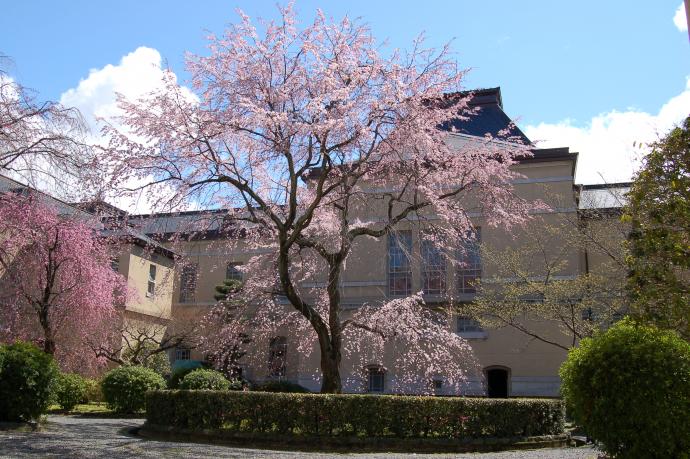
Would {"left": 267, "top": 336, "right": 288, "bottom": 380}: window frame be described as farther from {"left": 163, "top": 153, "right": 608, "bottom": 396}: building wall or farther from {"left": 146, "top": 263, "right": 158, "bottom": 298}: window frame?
{"left": 146, "top": 263, "right": 158, "bottom": 298}: window frame

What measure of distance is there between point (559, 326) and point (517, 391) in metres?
2.81

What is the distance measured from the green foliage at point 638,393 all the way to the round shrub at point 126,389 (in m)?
14.2

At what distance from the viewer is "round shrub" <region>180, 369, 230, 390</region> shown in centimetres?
1611

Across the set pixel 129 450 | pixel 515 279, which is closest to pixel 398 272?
pixel 515 279

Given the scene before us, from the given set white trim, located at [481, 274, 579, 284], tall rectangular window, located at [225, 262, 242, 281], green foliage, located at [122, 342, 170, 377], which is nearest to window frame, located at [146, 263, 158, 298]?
tall rectangular window, located at [225, 262, 242, 281]

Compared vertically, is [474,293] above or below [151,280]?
below

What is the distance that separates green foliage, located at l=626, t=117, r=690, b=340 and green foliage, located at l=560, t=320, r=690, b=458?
34 cm

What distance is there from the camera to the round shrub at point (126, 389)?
18656 mm

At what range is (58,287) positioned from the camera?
20016 millimetres

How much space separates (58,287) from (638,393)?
17.8 m

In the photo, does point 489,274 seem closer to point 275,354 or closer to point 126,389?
point 275,354

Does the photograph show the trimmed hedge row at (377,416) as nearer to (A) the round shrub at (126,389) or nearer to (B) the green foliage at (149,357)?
(A) the round shrub at (126,389)

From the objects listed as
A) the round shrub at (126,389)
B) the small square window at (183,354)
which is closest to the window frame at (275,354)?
the round shrub at (126,389)

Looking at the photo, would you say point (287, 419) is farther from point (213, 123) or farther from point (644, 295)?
point (644, 295)
